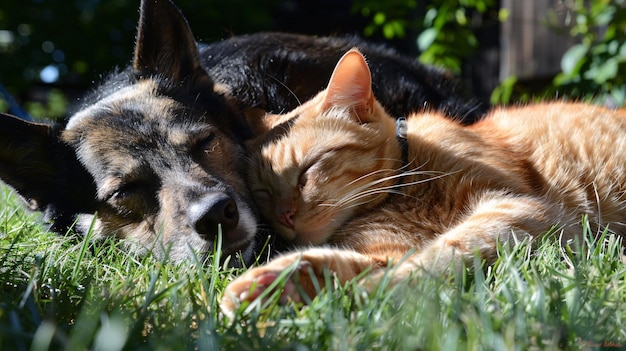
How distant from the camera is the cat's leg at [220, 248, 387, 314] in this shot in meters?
1.56

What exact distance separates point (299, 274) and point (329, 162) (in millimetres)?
884

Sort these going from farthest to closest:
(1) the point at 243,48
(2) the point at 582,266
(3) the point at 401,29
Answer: (3) the point at 401,29 → (1) the point at 243,48 → (2) the point at 582,266

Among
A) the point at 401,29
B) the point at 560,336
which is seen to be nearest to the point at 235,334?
the point at 560,336

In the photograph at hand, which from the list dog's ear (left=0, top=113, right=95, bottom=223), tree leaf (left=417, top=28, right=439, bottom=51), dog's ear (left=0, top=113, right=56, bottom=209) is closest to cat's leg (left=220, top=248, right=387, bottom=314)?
dog's ear (left=0, top=113, right=95, bottom=223)

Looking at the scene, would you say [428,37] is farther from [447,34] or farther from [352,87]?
[352,87]

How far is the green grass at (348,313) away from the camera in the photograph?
123 centimetres

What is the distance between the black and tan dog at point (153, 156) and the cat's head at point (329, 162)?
0.13 meters

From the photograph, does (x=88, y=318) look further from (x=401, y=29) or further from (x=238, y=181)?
(x=401, y=29)

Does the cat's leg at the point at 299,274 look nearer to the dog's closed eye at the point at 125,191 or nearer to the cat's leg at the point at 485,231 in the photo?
the cat's leg at the point at 485,231

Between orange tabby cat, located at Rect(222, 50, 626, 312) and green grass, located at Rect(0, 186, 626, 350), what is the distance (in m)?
0.40

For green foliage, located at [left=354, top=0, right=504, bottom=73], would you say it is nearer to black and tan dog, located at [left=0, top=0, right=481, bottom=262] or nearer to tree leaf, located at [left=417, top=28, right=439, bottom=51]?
tree leaf, located at [left=417, top=28, right=439, bottom=51]

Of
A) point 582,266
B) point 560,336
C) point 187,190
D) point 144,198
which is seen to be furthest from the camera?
point 144,198

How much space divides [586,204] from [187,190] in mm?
1571

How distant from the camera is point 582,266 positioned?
1688 mm
